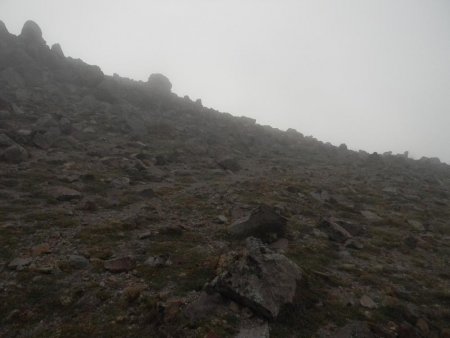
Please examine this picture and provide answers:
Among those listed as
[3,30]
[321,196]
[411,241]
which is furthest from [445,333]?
[3,30]

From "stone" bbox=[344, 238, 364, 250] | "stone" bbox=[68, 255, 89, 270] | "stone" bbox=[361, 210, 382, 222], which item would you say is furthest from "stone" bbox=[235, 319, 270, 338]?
"stone" bbox=[361, 210, 382, 222]

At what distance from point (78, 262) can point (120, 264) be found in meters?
1.66

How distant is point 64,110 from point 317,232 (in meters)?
35.5

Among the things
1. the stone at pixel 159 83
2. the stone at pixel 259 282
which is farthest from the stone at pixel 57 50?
the stone at pixel 259 282

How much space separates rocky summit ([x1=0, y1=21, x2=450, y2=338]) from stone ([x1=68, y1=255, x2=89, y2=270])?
6 centimetres

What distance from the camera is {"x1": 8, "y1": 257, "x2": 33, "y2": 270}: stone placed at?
12.9 meters

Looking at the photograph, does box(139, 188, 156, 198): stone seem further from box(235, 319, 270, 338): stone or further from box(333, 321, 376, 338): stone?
box(333, 321, 376, 338): stone

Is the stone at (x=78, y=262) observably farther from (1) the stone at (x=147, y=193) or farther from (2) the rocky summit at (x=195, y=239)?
(1) the stone at (x=147, y=193)

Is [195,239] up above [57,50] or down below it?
below

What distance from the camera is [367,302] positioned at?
42.7 ft

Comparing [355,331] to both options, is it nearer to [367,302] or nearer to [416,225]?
[367,302]

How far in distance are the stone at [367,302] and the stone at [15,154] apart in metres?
24.6

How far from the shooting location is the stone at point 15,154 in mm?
25391

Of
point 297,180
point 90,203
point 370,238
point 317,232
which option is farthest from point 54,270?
point 297,180
